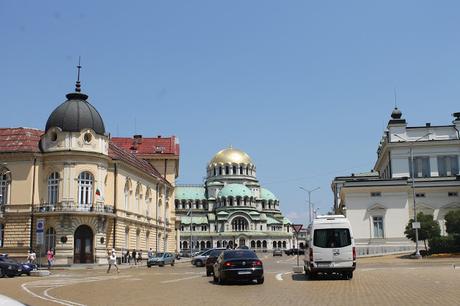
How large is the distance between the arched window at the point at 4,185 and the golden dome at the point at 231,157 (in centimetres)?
9485

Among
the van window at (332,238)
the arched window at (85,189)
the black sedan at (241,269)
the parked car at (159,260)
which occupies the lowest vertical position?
the parked car at (159,260)

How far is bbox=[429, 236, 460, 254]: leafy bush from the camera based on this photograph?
5266 centimetres

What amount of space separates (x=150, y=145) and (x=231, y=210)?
6011cm

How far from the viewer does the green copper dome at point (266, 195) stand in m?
152

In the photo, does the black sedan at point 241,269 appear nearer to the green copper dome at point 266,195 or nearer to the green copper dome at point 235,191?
the green copper dome at point 235,191

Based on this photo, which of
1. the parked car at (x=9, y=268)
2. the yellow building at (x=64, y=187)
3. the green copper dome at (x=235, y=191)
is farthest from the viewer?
the green copper dome at (x=235, y=191)

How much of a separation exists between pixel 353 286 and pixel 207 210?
12949cm

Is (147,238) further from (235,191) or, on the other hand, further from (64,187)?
(235,191)

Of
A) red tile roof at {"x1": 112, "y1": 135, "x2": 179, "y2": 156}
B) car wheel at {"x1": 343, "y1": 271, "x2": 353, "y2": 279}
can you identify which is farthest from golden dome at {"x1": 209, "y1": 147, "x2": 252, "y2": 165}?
car wheel at {"x1": 343, "y1": 271, "x2": 353, "y2": 279}

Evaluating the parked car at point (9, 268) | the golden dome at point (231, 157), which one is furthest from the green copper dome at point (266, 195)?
the parked car at point (9, 268)

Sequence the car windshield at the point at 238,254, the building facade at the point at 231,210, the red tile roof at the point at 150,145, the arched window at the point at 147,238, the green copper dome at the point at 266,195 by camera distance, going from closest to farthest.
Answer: the car windshield at the point at 238,254
the arched window at the point at 147,238
the red tile roof at the point at 150,145
the building facade at the point at 231,210
the green copper dome at the point at 266,195

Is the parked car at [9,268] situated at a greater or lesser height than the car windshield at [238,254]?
lesser

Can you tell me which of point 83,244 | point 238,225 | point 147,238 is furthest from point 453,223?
point 238,225

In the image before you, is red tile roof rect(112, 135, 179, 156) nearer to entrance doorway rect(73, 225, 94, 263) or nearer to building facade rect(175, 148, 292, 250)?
entrance doorway rect(73, 225, 94, 263)
